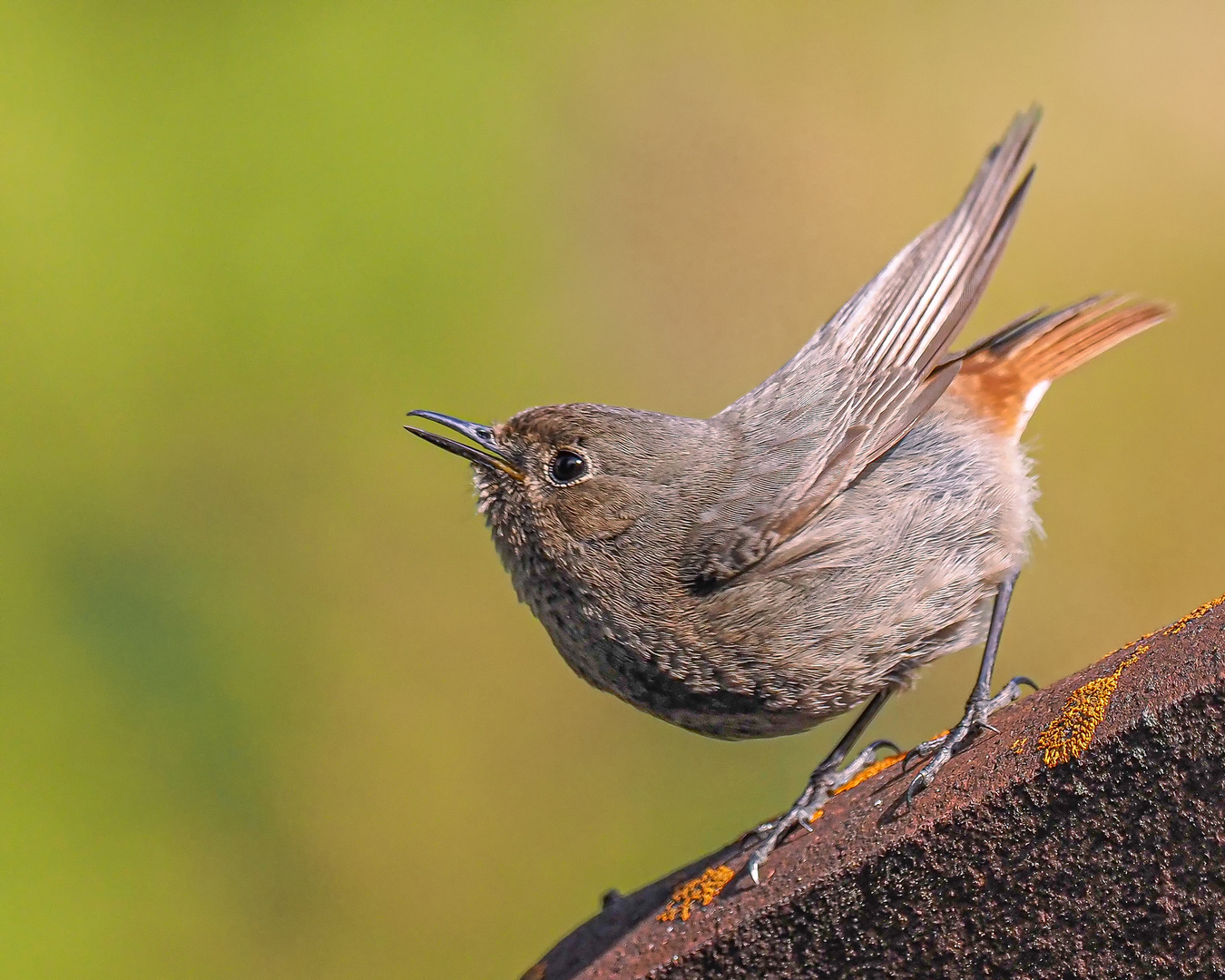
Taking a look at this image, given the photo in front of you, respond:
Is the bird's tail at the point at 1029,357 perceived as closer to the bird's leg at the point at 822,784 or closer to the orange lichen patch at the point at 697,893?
the bird's leg at the point at 822,784

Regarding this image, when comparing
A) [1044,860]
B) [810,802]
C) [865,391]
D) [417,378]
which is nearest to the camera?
[1044,860]

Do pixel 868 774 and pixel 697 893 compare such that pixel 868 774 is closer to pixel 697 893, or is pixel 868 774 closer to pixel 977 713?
pixel 977 713

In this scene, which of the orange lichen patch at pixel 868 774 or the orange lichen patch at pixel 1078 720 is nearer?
the orange lichen patch at pixel 1078 720

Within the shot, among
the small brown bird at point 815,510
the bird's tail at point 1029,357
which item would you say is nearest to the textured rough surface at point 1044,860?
the small brown bird at point 815,510

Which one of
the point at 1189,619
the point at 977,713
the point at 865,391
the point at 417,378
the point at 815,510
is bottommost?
the point at 977,713

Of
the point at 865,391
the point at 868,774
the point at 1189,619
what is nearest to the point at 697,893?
the point at 868,774

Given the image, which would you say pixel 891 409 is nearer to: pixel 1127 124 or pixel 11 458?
pixel 1127 124

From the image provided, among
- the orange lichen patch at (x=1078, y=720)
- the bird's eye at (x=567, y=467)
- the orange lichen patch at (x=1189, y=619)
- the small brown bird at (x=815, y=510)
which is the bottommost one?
the orange lichen patch at (x=1078, y=720)

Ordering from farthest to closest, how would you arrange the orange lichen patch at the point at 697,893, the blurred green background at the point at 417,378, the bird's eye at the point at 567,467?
the blurred green background at the point at 417,378 → the bird's eye at the point at 567,467 → the orange lichen patch at the point at 697,893
